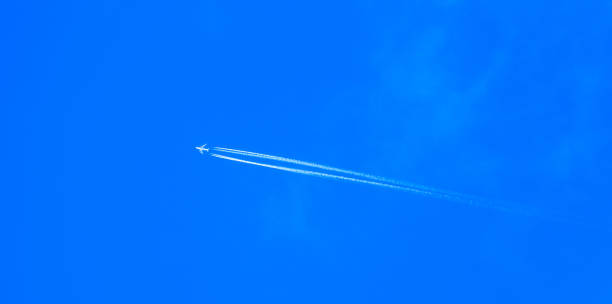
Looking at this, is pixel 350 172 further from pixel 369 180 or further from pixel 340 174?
pixel 369 180

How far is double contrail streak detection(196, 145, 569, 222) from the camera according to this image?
15320 mm

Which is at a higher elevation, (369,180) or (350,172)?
(350,172)

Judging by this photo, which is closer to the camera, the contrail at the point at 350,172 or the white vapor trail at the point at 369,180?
the white vapor trail at the point at 369,180

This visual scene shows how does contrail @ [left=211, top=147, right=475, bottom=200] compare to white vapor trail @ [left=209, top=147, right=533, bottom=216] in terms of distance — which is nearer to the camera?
white vapor trail @ [left=209, top=147, right=533, bottom=216]

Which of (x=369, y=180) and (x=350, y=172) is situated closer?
(x=369, y=180)

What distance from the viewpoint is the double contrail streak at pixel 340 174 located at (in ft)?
50.3

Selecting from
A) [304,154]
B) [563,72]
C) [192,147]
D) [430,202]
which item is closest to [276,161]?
[304,154]

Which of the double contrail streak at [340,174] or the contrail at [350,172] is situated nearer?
the double contrail streak at [340,174]

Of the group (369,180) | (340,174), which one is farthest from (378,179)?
(340,174)

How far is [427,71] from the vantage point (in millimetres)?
16172

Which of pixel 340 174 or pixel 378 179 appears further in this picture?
pixel 340 174

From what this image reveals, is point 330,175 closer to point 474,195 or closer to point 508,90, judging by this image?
point 474,195

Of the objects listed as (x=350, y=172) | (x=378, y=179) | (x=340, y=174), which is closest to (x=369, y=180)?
(x=378, y=179)

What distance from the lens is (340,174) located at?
15891 mm
